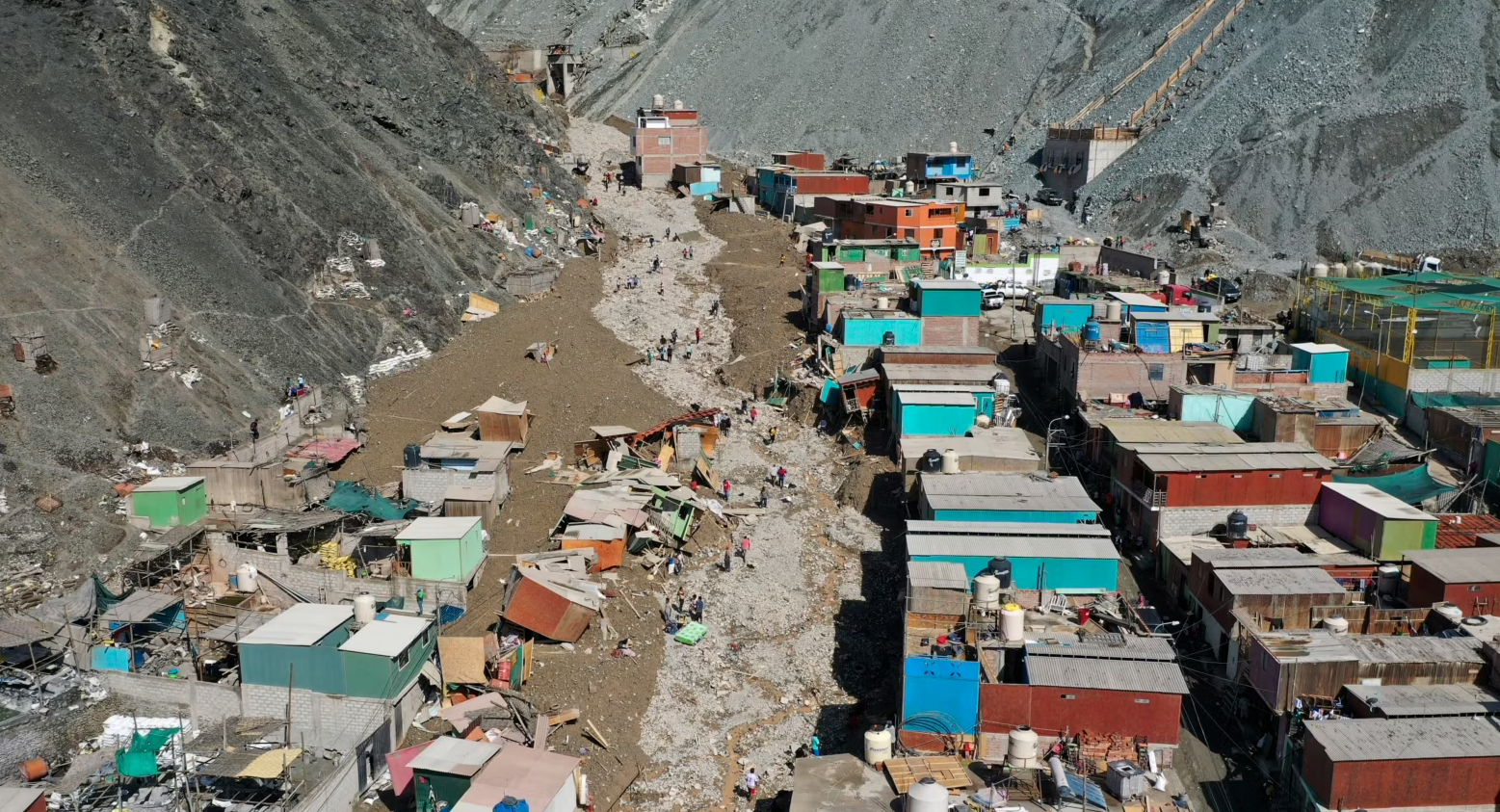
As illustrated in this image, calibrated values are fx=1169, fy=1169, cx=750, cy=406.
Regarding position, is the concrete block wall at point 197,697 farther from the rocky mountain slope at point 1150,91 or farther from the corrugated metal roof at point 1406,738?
the rocky mountain slope at point 1150,91

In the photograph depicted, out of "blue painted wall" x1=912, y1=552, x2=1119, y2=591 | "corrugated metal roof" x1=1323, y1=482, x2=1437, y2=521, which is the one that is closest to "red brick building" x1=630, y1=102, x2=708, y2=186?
"corrugated metal roof" x1=1323, y1=482, x2=1437, y2=521

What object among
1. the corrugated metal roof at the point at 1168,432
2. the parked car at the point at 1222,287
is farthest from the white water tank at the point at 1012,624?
the parked car at the point at 1222,287

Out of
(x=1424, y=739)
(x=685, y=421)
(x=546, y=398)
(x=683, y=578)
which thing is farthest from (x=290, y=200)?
(x=1424, y=739)

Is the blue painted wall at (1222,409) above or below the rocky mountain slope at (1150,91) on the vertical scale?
below

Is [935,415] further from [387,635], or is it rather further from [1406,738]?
[387,635]

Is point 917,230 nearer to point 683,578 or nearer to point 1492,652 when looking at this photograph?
point 683,578

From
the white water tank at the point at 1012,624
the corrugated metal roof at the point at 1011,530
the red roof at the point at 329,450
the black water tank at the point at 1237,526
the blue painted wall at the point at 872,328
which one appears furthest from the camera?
Answer: the blue painted wall at the point at 872,328
